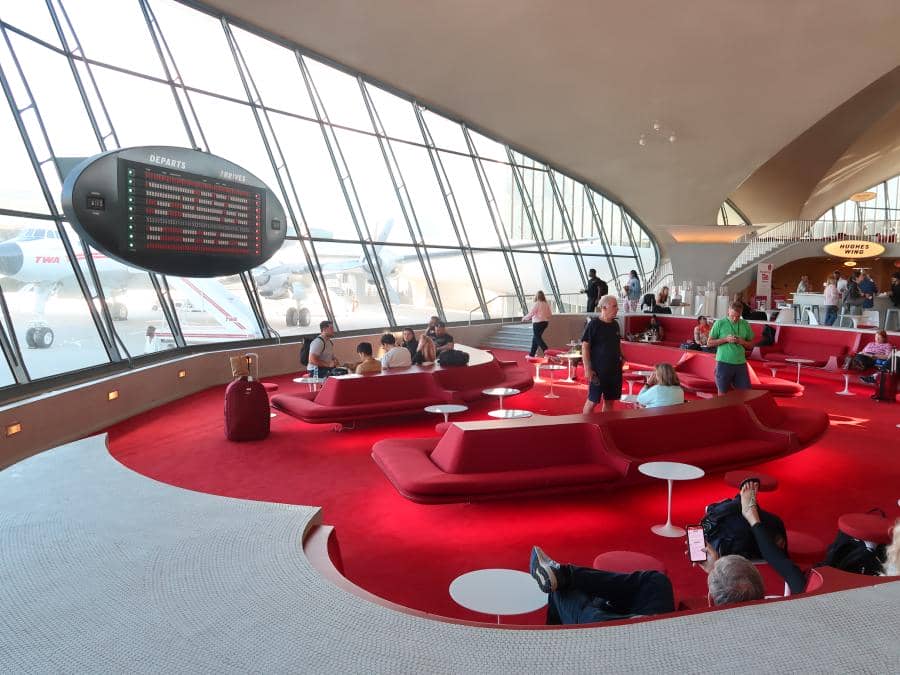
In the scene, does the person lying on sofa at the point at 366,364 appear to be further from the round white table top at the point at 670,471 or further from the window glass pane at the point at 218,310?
the window glass pane at the point at 218,310

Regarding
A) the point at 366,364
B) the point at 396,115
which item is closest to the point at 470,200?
the point at 396,115

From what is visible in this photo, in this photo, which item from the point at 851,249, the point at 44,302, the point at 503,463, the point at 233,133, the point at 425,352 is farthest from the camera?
the point at 851,249

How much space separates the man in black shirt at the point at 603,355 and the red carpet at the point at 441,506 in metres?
1.08

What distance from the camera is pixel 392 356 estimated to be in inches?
306

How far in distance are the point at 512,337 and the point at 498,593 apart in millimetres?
13684

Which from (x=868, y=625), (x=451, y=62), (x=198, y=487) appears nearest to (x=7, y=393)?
(x=198, y=487)

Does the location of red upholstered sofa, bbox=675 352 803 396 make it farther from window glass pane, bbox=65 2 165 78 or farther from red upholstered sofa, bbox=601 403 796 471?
window glass pane, bbox=65 2 165 78

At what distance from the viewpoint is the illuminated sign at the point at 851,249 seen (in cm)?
1777

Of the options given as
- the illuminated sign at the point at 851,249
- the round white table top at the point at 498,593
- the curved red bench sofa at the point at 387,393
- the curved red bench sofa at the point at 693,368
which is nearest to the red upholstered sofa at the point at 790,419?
the curved red bench sofa at the point at 693,368

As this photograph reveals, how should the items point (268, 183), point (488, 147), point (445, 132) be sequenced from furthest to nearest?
point (488, 147), point (445, 132), point (268, 183)

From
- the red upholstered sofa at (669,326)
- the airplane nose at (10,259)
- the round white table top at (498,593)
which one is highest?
the airplane nose at (10,259)

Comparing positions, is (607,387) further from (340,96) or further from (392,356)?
(340,96)

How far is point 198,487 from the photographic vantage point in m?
5.30

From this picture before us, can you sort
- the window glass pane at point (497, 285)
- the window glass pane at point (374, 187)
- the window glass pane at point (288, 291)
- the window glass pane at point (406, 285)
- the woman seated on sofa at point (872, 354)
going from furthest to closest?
the window glass pane at point (497, 285)
the window glass pane at point (406, 285)
the window glass pane at point (374, 187)
the window glass pane at point (288, 291)
the woman seated on sofa at point (872, 354)
